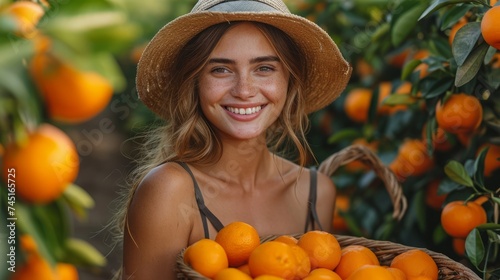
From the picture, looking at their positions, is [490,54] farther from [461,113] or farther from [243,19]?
[243,19]

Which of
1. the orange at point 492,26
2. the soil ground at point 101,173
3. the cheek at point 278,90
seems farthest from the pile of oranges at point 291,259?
the soil ground at point 101,173

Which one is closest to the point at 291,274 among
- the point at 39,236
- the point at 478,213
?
the point at 478,213

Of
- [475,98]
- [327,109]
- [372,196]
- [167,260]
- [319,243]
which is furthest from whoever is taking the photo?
[327,109]

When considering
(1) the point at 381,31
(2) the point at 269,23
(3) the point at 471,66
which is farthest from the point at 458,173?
(1) the point at 381,31

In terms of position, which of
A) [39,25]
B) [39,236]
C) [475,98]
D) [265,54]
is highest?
[39,25]

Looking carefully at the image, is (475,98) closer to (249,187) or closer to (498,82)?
(498,82)

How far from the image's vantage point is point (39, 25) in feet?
2.66

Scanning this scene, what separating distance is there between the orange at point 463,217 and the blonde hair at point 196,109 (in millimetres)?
419

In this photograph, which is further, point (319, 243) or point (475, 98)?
point (475, 98)

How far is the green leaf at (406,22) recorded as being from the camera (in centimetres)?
199

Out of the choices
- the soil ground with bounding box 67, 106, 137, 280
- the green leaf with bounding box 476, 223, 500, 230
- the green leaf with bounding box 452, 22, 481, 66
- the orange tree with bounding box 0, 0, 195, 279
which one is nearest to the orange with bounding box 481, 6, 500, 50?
the green leaf with bounding box 452, 22, 481, 66

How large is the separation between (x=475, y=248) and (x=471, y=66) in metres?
0.42

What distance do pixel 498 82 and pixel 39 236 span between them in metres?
1.32

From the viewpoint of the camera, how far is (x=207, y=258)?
4.44 feet
